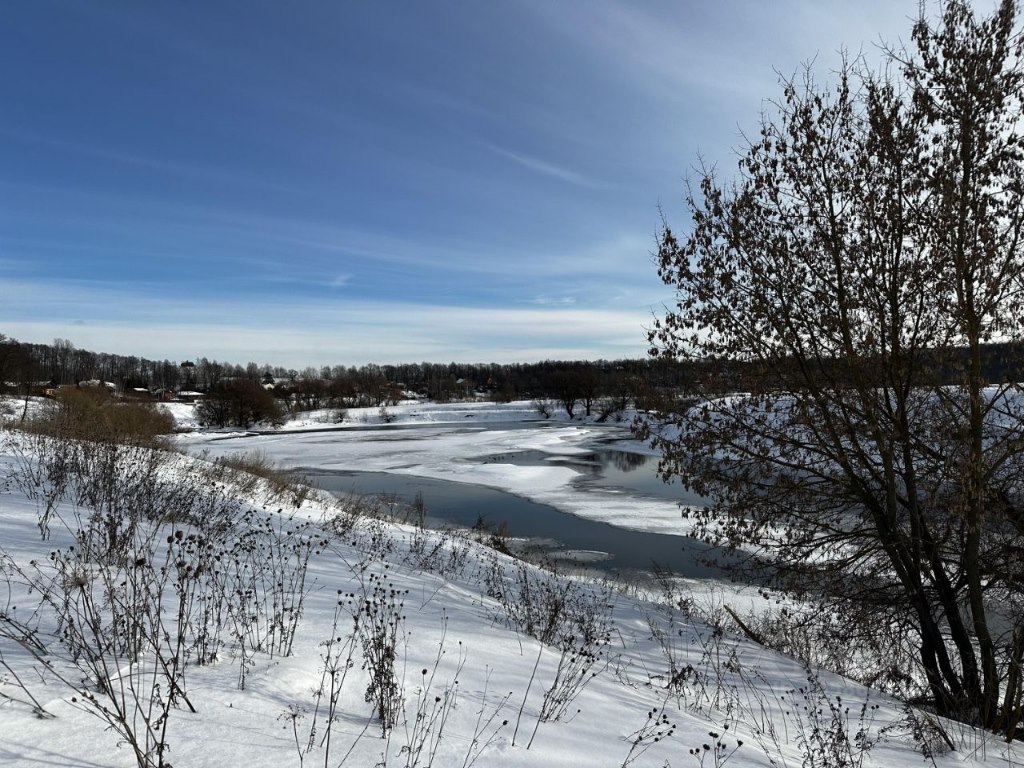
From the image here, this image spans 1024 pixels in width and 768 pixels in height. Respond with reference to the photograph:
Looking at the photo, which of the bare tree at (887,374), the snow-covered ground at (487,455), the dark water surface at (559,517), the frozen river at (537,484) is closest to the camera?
the bare tree at (887,374)

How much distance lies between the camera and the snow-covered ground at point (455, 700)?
260 cm

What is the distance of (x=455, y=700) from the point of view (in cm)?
342

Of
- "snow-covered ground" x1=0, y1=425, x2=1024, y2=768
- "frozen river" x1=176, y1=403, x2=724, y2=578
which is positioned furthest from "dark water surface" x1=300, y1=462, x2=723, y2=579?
"snow-covered ground" x1=0, y1=425, x2=1024, y2=768

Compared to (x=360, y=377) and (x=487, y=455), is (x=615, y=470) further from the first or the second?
(x=360, y=377)

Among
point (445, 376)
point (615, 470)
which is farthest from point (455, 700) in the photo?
point (445, 376)

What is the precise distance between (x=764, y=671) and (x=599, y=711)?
3.89 m

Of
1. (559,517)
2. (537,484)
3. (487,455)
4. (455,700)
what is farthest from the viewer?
(487,455)

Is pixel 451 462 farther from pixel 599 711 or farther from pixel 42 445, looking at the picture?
pixel 599 711

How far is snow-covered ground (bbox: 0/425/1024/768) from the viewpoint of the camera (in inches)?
102

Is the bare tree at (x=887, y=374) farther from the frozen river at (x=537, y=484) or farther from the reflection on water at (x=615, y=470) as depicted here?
the reflection on water at (x=615, y=470)

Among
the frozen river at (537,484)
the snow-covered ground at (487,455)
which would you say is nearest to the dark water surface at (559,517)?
the frozen river at (537,484)

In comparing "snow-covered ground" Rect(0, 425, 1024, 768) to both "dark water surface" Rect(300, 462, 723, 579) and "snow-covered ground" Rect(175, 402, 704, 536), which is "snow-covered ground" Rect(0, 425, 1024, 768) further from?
"snow-covered ground" Rect(175, 402, 704, 536)

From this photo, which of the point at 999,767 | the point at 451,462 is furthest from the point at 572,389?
the point at 999,767

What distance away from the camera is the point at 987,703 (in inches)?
217
